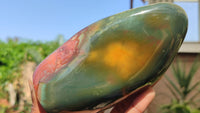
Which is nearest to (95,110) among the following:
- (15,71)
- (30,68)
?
(30,68)

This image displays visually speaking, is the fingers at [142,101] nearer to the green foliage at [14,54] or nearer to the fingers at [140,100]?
the fingers at [140,100]

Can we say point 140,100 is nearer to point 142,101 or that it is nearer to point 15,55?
Answer: point 142,101

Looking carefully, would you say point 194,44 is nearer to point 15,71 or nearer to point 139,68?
point 139,68


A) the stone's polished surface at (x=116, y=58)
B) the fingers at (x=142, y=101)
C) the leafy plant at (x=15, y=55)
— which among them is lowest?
the leafy plant at (x=15, y=55)

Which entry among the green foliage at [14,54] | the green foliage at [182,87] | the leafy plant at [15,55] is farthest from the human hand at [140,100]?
the green foliage at [14,54]

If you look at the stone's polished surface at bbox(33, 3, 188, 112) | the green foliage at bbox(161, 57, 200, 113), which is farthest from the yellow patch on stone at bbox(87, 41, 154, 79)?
the green foliage at bbox(161, 57, 200, 113)

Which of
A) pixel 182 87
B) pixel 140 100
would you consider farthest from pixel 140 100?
pixel 182 87

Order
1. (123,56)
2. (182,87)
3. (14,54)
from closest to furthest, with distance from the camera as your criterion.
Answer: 1. (123,56)
2. (182,87)
3. (14,54)
